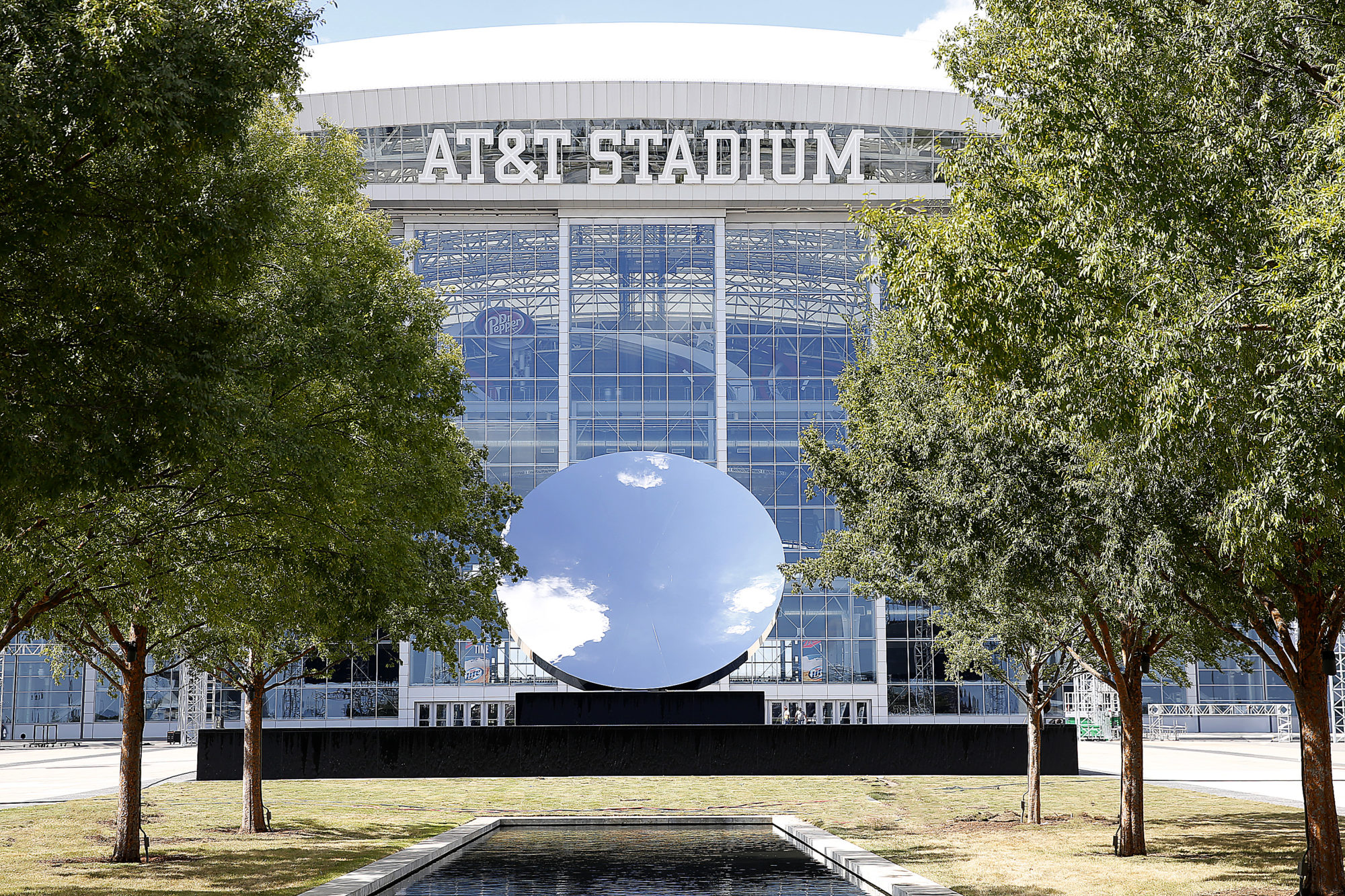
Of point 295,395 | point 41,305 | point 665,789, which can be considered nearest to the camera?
point 41,305

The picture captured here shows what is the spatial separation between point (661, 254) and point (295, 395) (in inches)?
1723

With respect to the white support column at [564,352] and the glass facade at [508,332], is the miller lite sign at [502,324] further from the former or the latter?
the white support column at [564,352]

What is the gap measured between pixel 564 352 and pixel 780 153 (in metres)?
13.1

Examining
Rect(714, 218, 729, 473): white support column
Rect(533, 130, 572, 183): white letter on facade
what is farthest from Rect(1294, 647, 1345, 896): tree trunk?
Rect(533, 130, 572, 183): white letter on facade

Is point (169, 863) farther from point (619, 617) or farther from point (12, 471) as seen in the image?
point (619, 617)

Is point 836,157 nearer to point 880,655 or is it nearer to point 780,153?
point 780,153

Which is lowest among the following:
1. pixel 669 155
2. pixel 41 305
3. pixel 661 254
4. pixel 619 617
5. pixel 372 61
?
pixel 619 617

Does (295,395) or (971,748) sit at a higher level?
(295,395)

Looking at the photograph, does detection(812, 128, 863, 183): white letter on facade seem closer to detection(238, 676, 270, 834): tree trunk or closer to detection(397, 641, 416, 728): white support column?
detection(397, 641, 416, 728): white support column

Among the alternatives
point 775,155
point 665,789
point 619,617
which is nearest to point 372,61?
point 775,155

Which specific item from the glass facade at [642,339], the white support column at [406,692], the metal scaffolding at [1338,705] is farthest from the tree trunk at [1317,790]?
the metal scaffolding at [1338,705]

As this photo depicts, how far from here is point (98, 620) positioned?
64.9ft

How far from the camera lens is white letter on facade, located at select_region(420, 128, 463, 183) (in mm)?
53188

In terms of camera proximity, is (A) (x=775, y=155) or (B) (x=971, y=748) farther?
(A) (x=775, y=155)
